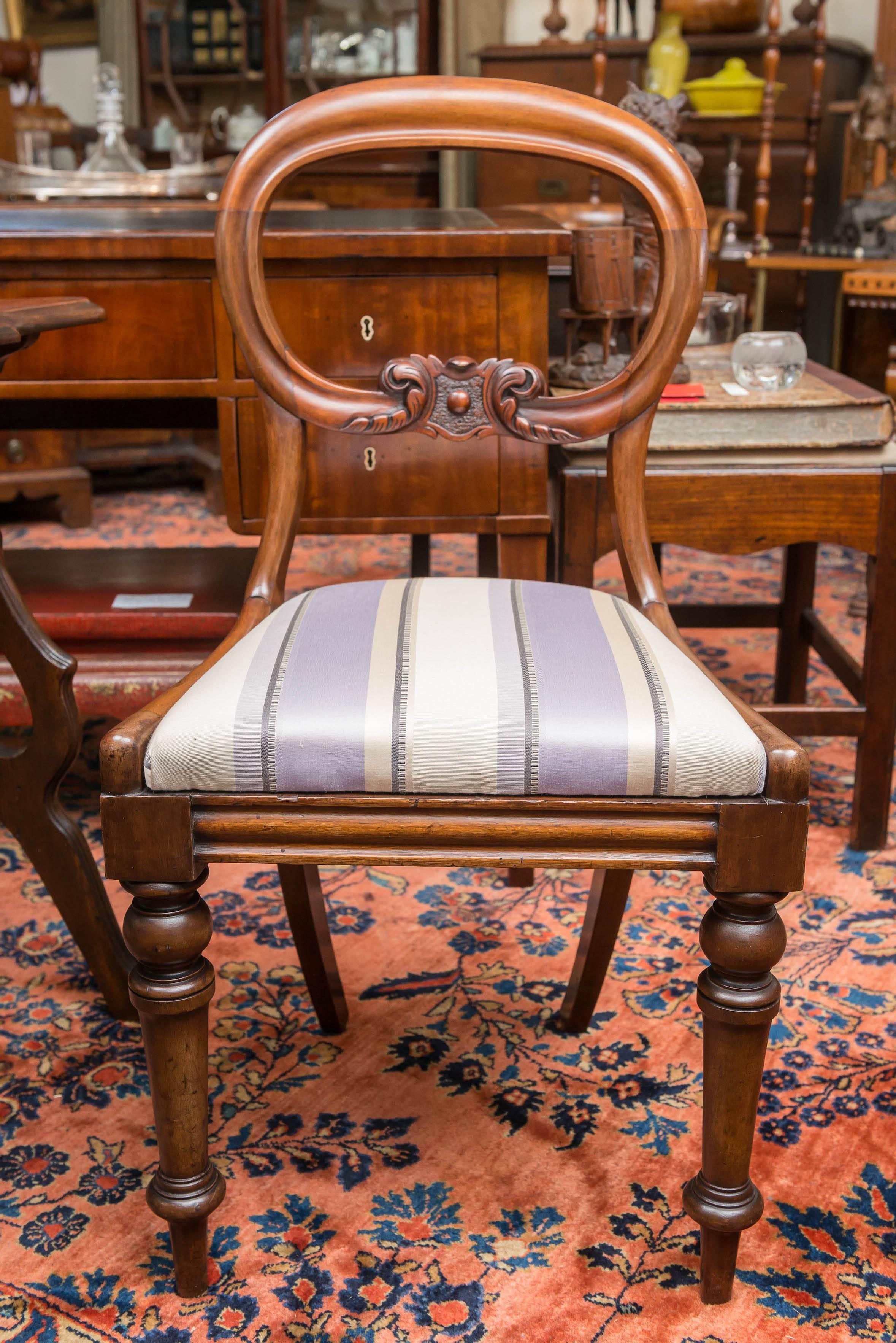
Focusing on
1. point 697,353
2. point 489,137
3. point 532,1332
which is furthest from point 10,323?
point 697,353

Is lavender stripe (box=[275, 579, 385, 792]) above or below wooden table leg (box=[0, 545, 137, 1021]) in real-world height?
above

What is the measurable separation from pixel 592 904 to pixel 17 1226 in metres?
0.69

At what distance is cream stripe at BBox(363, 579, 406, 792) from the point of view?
99 cm

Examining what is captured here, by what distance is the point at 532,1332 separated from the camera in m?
1.12

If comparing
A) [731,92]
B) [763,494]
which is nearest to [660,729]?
[763,494]

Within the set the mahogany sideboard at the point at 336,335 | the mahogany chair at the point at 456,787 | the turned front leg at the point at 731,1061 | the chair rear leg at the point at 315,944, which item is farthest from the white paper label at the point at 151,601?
the turned front leg at the point at 731,1061

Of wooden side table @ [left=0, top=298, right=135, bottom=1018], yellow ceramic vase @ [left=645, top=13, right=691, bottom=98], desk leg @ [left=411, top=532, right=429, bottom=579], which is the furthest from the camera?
yellow ceramic vase @ [left=645, top=13, right=691, bottom=98]

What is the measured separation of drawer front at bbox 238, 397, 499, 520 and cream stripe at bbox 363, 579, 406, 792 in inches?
27.8

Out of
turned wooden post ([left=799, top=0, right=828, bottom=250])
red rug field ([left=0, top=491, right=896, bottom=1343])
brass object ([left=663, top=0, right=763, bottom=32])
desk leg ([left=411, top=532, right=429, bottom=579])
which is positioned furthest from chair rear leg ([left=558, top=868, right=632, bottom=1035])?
brass object ([left=663, top=0, right=763, bottom=32])

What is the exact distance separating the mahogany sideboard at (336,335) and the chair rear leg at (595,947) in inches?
24.1

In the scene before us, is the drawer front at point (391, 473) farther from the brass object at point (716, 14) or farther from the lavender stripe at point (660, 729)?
the brass object at point (716, 14)

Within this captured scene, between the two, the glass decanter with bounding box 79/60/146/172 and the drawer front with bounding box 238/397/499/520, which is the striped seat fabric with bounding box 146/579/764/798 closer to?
the drawer front with bounding box 238/397/499/520

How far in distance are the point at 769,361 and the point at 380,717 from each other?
123cm

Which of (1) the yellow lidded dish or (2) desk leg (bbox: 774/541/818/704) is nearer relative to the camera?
(2) desk leg (bbox: 774/541/818/704)
